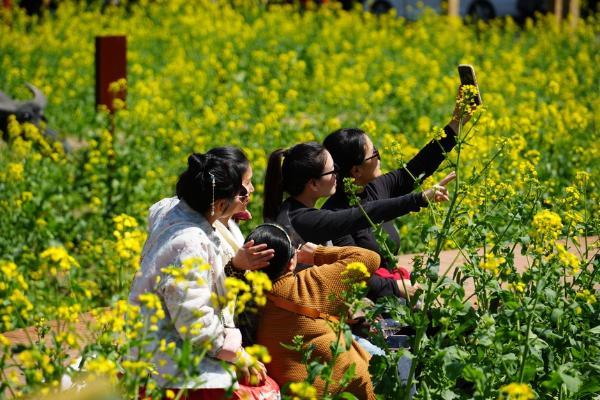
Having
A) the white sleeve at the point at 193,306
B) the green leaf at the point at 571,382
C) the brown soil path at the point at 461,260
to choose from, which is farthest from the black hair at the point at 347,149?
the green leaf at the point at 571,382

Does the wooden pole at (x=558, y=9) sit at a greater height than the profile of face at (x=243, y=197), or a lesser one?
lesser

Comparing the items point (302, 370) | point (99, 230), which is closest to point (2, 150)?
point (99, 230)

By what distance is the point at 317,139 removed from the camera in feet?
25.2

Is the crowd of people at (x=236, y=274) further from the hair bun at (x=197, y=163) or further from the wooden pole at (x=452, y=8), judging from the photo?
the wooden pole at (x=452, y=8)

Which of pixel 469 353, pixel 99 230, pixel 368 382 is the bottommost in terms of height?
pixel 99 230

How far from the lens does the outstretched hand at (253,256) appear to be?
3338 millimetres

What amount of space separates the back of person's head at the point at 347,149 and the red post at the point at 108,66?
3.75 metres

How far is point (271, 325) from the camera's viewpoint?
349 centimetres

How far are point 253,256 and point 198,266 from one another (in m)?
0.26

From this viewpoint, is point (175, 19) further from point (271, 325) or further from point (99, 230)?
point (271, 325)

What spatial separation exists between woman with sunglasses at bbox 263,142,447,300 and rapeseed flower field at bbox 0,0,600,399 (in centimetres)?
21

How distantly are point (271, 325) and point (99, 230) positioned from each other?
10.6ft

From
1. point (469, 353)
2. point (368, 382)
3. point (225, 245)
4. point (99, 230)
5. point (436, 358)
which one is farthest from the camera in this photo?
point (99, 230)

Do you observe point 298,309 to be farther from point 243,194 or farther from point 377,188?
point 377,188
